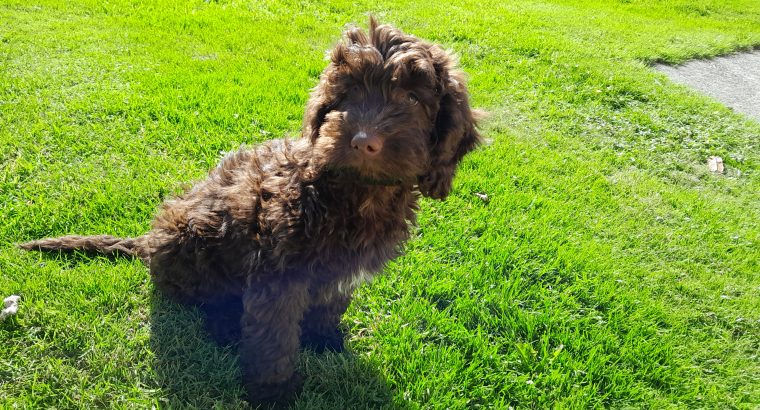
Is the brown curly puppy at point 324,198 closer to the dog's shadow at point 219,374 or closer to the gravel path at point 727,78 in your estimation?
the dog's shadow at point 219,374

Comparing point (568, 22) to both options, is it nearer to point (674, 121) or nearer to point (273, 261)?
point (674, 121)

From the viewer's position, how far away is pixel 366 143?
2135 millimetres

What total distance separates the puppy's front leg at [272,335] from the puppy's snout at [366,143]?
0.84 m

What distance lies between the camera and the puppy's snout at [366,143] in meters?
2.13

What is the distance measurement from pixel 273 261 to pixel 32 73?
5.05 meters

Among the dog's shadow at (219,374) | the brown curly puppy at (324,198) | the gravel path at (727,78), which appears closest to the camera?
the brown curly puppy at (324,198)

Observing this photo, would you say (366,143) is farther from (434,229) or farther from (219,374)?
(434,229)

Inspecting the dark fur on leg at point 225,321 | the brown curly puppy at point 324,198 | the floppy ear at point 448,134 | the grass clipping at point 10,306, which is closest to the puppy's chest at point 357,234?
the brown curly puppy at point 324,198

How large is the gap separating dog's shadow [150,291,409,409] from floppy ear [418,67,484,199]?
48.5 inches

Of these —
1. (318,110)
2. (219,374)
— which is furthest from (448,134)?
(219,374)

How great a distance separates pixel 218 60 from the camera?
21.2 feet

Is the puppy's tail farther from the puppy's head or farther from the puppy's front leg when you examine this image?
the puppy's head

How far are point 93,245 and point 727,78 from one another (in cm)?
1053

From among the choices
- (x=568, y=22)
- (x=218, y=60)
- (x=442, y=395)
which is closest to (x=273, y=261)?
(x=442, y=395)
